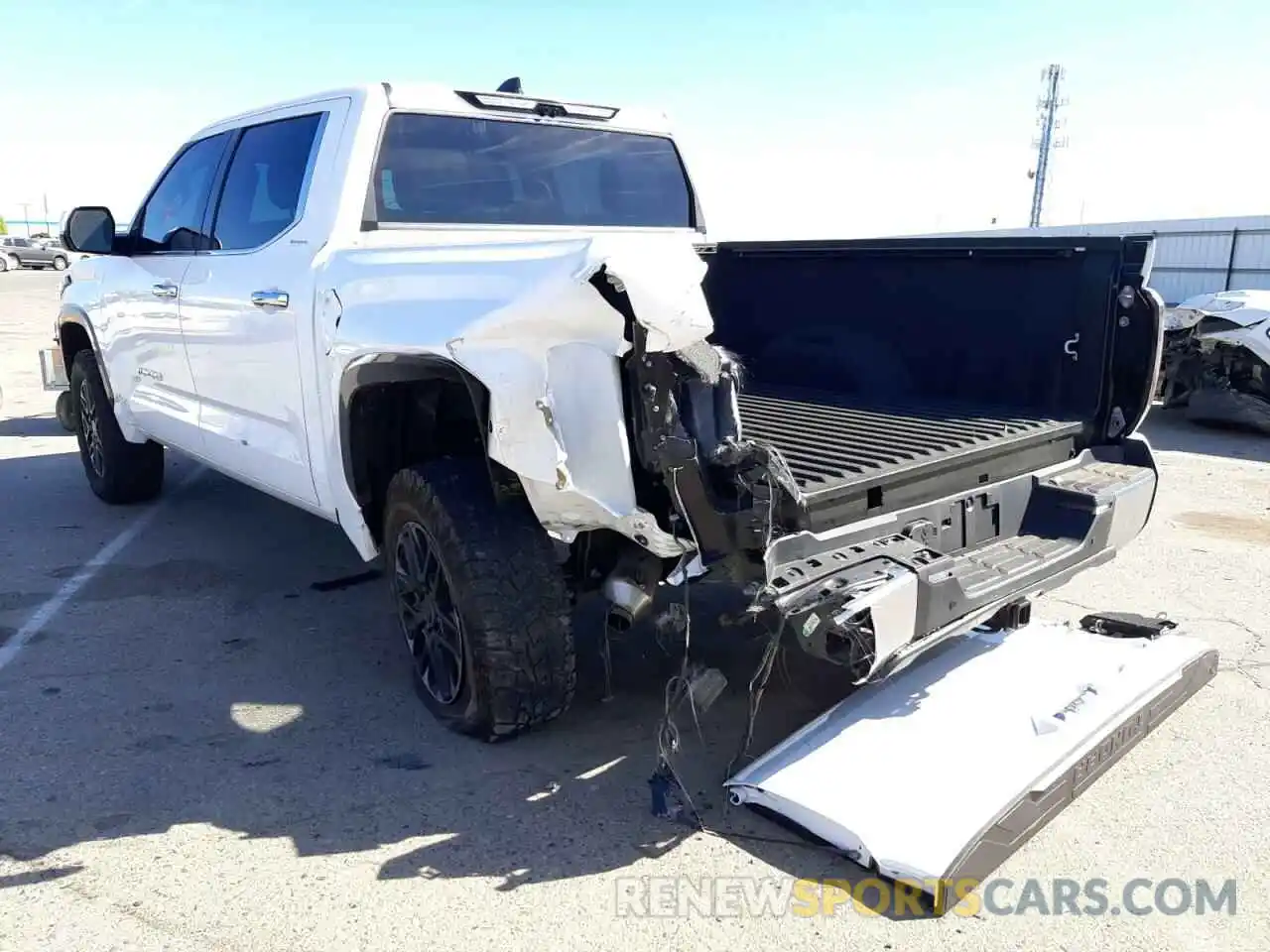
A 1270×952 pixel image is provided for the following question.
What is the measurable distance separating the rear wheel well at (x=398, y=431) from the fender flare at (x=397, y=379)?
0.01 meters

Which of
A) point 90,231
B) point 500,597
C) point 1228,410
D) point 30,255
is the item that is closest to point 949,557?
point 500,597

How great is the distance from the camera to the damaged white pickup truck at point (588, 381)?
8.99 ft

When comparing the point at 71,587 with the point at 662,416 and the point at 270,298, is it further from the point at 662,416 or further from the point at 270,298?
the point at 662,416

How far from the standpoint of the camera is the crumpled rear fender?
2615mm

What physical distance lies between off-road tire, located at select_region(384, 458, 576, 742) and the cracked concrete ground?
9.2 inches

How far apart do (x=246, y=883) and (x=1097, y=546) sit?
2.86 m

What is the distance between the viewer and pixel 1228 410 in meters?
9.80

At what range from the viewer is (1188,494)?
731 centimetres

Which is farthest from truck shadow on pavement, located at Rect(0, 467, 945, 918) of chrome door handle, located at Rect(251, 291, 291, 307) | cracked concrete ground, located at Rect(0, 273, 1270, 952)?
chrome door handle, located at Rect(251, 291, 291, 307)

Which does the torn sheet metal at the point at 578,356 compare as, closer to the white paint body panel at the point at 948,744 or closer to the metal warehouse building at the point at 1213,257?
the white paint body panel at the point at 948,744

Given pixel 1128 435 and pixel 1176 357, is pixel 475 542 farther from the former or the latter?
pixel 1176 357

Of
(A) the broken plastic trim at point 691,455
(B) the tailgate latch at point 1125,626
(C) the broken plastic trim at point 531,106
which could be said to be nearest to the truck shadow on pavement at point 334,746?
(A) the broken plastic trim at point 691,455

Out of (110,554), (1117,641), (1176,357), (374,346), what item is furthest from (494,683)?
(1176,357)

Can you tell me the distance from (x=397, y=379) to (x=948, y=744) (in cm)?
207
